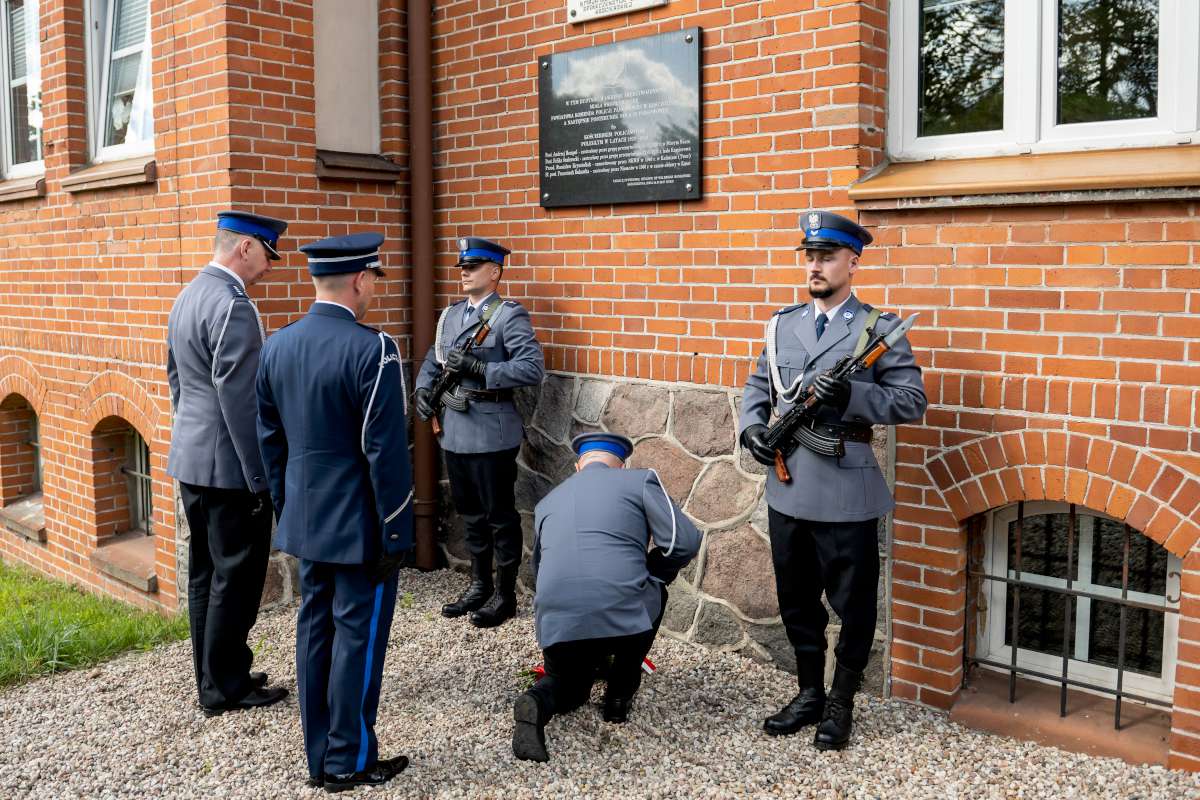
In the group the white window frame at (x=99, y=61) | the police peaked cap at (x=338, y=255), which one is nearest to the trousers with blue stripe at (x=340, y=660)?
the police peaked cap at (x=338, y=255)

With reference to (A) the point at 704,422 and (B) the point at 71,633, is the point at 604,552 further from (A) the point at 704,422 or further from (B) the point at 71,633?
(B) the point at 71,633

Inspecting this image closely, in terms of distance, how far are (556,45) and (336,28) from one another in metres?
1.38

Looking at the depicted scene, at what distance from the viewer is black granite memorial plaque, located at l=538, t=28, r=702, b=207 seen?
4.95 m

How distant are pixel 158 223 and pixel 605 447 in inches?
134

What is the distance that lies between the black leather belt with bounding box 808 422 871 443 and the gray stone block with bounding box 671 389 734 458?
3.13 ft

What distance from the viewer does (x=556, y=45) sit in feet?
18.1

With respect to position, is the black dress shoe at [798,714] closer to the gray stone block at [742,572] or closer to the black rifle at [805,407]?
the gray stone block at [742,572]

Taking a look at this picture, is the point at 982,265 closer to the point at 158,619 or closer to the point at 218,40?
the point at 218,40

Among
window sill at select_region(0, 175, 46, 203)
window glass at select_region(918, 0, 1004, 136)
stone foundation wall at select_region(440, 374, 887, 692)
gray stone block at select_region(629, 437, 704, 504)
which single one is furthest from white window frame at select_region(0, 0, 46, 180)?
window glass at select_region(918, 0, 1004, 136)

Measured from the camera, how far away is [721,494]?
4.97 metres

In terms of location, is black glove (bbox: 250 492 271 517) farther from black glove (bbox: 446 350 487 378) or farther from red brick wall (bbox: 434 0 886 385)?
red brick wall (bbox: 434 0 886 385)

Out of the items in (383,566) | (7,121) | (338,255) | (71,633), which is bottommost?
(71,633)

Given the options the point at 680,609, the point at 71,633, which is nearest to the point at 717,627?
the point at 680,609

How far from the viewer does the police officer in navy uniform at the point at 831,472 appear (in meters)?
3.87
